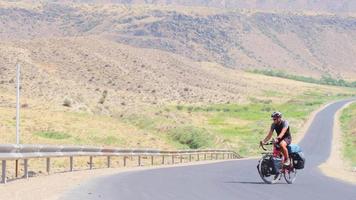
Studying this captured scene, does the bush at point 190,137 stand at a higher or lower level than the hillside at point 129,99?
lower

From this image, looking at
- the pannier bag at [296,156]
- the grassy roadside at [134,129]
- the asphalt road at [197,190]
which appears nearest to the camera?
the asphalt road at [197,190]

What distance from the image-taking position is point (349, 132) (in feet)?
340

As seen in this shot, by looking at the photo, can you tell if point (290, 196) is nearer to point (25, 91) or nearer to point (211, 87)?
point (25, 91)

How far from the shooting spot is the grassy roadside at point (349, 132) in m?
71.3

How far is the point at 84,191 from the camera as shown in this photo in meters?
19.4

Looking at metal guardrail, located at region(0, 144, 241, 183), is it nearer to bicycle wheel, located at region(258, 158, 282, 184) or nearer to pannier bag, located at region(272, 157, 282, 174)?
bicycle wheel, located at region(258, 158, 282, 184)

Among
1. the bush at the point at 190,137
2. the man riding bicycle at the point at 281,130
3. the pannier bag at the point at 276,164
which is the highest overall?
the man riding bicycle at the point at 281,130

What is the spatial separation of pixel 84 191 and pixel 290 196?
4.79 m

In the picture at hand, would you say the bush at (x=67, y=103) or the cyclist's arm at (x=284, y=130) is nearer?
the cyclist's arm at (x=284, y=130)

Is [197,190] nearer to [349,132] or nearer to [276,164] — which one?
[276,164]

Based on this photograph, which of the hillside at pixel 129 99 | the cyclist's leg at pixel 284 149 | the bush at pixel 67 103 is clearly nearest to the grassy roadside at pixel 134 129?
the hillside at pixel 129 99

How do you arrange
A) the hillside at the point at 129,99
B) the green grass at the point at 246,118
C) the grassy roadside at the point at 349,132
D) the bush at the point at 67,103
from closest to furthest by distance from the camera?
1. the hillside at the point at 129,99
2. the grassy roadside at the point at 349,132
3. the bush at the point at 67,103
4. the green grass at the point at 246,118

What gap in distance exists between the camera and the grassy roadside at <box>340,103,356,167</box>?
71.3m

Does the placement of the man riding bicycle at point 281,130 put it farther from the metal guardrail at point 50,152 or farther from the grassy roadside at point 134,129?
the grassy roadside at point 134,129
